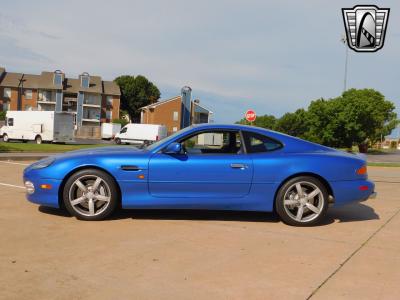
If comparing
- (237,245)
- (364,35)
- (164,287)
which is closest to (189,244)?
(237,245)

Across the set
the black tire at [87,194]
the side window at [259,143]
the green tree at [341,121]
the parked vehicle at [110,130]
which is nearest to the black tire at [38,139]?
the parked vehicle at [110,130]

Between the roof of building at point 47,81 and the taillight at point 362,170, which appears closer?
the taillight at point 362,170

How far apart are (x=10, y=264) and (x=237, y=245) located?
2.18 metres

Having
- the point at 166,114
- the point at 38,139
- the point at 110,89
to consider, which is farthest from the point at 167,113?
the point at 38,139

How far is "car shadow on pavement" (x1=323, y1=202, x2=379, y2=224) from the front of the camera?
256 inches

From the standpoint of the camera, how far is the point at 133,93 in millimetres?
89750

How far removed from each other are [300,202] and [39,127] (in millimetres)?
34608

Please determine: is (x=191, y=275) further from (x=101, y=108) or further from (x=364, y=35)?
(x=101, y=108)

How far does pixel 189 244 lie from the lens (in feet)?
15.7

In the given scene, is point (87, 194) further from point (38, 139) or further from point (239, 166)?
point (38, 139)

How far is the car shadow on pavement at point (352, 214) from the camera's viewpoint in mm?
6496

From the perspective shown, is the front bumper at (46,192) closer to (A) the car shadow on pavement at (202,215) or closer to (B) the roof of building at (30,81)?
(A) the car shadow on pavement at (202,215)

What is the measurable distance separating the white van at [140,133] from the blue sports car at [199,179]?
141 ft

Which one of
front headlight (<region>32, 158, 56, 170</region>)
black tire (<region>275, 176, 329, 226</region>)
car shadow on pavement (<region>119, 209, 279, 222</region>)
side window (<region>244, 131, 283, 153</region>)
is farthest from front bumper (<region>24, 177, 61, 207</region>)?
black tire (<region>275, 176, 329, 226</region>)
